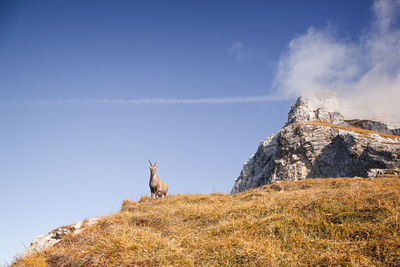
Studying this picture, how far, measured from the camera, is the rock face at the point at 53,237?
9395mm

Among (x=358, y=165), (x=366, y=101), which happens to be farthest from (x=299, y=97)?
(x=358, y=165)

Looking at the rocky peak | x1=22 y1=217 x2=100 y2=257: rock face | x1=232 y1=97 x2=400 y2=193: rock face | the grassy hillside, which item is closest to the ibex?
x1=22 y1=217 x2=100 y2=257: rock face

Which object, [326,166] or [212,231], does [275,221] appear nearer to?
[212,231]

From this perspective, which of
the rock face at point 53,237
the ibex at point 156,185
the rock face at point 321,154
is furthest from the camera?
the rock face at point 321,154

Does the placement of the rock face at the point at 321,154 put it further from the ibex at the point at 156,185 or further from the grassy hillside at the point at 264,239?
the grassy hillside at the point at 264,239

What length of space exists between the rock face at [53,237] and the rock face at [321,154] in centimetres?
3053

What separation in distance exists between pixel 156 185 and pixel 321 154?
3611 centimetres

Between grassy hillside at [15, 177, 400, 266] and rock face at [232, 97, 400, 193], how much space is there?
25034 millimetres

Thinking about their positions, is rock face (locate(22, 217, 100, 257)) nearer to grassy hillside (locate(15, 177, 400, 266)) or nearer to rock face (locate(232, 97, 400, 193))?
→ grassy hillside (locate(15, 177, 400, 266))

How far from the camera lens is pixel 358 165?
3588 cm

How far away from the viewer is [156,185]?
17.5 metres

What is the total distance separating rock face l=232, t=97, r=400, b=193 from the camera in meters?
33.9

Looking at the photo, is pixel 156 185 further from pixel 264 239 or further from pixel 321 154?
pixel 321 154

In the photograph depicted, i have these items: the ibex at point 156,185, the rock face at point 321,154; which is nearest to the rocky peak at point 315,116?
the rock face at point 321,154
